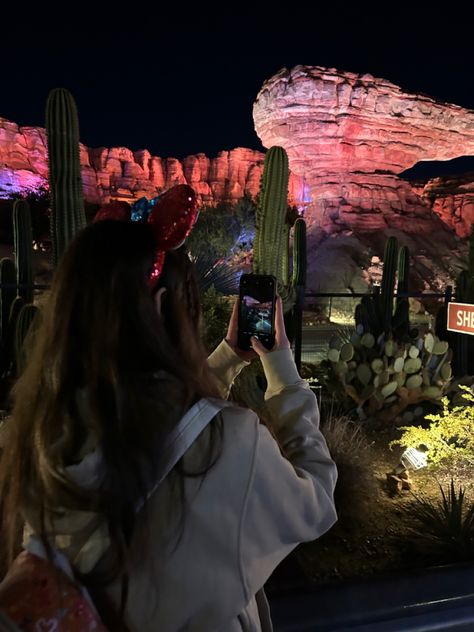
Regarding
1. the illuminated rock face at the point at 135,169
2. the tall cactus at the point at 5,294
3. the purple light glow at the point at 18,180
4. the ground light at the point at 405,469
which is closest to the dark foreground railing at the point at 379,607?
the ground light at the point at 405,469

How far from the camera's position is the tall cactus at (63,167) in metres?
4.97

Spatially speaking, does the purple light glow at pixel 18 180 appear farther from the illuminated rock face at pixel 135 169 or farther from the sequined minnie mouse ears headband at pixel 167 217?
the sequined minnie mouse ears headband at pixel 167 217

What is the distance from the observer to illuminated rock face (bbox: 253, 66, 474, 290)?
84.1 feet

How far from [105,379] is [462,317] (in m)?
3.72

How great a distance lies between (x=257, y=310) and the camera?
139cm

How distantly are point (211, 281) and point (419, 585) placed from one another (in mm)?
7621

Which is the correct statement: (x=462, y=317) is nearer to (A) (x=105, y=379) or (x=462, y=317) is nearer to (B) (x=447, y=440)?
(B) (x=447, y=440)

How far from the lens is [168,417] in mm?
874

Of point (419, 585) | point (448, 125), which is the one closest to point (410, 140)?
point (448, 125)

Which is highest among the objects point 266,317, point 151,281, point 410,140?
point 410,140

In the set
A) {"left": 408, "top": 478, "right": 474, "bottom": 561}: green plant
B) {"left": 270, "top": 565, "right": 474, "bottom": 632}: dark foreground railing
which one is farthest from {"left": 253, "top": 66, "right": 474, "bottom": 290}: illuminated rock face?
{"left": 270, "top": 565, "right": 474, "bottom": 632}: dark foreground railing

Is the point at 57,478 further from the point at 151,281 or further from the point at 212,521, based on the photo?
the point at 151,281

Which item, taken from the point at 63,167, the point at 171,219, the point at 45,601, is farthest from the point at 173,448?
the point at 63,167

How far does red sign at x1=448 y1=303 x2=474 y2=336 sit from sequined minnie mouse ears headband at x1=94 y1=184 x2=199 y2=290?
3360 mm
